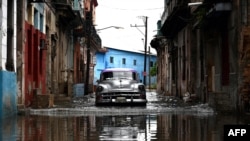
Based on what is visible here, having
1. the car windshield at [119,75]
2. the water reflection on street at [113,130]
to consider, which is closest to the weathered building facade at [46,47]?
the car windshield at [119,75]

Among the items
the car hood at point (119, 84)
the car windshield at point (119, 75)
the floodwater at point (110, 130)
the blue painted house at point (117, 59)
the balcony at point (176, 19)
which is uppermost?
the balcony at point (176, 19)

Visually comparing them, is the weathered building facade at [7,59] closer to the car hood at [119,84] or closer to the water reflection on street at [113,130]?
the water reflection on street at [113,130]

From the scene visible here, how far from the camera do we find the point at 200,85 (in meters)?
29.8

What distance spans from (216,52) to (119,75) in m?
4.76

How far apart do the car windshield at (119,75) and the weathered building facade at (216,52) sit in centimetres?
340

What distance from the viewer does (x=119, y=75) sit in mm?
27656

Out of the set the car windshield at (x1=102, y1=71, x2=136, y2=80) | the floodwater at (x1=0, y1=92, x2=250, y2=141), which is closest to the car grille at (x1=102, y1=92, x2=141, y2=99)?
the car windshield at (x1=102, y1=71, x2=136, y2=80)

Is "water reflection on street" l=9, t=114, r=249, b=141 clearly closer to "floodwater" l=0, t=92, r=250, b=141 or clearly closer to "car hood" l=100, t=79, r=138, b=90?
"floodwater" l=0, t=92, r=250, b=141

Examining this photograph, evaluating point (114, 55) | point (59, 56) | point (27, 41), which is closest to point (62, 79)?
point (59, 56)

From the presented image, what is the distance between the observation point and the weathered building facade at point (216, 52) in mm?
18984

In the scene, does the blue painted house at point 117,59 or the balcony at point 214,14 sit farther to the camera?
the blue painted house at point 117,59

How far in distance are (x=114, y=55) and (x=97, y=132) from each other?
82893mm

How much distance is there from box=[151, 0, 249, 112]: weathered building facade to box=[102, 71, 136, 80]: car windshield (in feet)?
11.2

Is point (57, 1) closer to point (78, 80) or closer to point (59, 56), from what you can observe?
point (59, 56)
